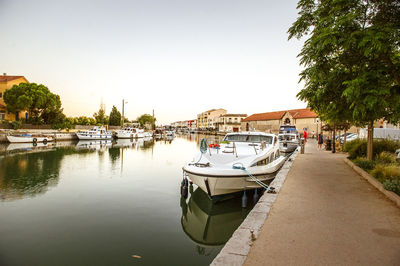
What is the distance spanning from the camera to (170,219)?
7570 mm

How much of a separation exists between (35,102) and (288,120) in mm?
63496

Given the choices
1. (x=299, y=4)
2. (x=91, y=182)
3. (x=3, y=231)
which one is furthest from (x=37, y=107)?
(x=299, y=4)

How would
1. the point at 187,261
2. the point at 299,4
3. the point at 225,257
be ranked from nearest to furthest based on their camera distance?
the point at 225,257 → the point at 187,261 → the point at 299,4

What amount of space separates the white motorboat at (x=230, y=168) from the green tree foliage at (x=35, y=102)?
157 feet

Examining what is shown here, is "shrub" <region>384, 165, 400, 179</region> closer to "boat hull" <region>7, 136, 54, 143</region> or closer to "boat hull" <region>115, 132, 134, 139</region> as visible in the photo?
"boat hull" <region>7, 136, 54, 143</region>

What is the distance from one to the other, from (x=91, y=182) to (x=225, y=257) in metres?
10.8

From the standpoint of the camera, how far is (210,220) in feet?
24.6

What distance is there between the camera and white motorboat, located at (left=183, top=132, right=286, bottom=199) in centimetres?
776

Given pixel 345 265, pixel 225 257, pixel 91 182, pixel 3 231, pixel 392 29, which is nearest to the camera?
pixel 345 265

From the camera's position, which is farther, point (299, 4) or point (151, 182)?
point (151, 182)

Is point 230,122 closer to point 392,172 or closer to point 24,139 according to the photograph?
point 24,139

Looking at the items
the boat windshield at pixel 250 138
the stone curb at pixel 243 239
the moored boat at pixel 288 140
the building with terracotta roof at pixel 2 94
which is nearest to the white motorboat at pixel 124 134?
the building with terracotta roof at pixel 2 94

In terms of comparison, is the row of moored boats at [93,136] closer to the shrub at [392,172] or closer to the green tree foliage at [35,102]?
the green tree foliage at [35,102]

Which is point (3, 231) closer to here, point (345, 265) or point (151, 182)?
point (151, 182)
